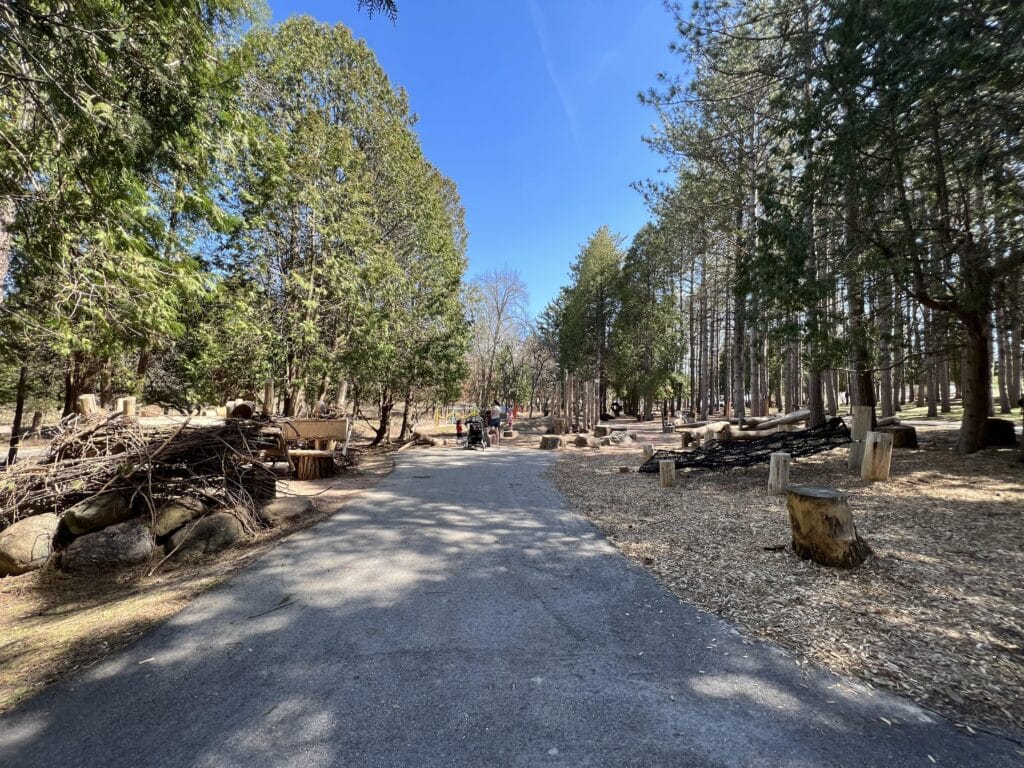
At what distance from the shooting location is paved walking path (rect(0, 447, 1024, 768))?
203 cm

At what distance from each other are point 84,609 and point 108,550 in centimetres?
135

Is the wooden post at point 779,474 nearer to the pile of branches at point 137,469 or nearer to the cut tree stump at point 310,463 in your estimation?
the pile of branches at point 137,469

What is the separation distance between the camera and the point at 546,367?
128ft

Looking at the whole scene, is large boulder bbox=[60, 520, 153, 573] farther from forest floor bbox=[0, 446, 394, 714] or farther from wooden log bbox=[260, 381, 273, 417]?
wooden log bbox=[260, 381, 273, 417]

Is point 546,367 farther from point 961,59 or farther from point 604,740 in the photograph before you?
point 604,740

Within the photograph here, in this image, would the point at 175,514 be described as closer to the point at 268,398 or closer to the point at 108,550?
the point at 108,550

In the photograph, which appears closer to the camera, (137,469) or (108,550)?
(108,550)

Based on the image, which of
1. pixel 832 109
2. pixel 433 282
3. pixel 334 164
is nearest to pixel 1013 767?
pixel 832 109

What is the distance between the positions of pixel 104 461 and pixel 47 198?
10.9ft

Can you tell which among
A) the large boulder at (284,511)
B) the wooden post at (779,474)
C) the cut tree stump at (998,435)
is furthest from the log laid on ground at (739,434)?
the large boulder at (284,511)

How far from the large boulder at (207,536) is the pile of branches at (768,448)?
7.59 metres

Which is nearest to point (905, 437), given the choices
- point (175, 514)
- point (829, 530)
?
point (829, 530)

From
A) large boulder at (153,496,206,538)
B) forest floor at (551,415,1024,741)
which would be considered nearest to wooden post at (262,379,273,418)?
large boulder at (153,496,206,538)

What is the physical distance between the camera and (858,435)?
8.41 meters
